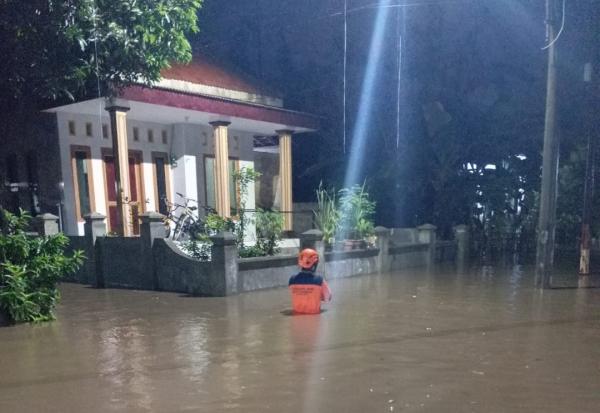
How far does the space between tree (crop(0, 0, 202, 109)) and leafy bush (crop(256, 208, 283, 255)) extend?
12.1ft

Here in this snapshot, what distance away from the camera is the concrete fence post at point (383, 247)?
11.2m

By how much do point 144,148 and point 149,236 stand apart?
4.54m

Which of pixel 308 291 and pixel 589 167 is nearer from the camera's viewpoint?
pixel 308 291

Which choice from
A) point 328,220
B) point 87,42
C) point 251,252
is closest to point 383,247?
point 328,220

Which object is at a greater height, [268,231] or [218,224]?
[218,224]

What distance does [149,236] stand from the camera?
8.95m

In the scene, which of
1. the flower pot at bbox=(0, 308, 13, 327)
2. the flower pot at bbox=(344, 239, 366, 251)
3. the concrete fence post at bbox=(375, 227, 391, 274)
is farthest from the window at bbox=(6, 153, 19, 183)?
the concrete fence post at bbox=(375, 227, 391, 274)

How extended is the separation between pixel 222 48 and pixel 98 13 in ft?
41.1

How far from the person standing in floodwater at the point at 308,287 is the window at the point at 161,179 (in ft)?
24.5

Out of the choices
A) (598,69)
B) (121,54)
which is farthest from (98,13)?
(598,69)

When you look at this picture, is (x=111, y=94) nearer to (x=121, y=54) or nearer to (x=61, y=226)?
(x=121, y=54)

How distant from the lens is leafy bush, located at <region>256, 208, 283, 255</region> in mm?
9387

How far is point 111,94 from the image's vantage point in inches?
368

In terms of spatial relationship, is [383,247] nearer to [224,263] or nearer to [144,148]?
[224,263]
